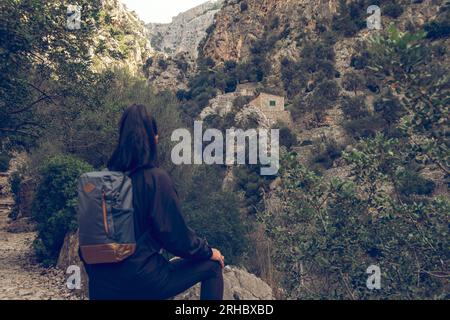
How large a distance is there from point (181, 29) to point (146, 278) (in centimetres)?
12175

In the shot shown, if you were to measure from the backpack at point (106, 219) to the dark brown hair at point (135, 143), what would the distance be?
19cm

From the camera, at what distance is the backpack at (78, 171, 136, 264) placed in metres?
2.86

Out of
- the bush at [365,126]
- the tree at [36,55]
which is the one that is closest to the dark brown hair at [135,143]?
the tree at [36,55]

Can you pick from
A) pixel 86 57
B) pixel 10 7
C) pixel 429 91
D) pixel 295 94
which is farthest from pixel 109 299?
pixel 295 94

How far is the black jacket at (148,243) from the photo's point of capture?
294 centimetres

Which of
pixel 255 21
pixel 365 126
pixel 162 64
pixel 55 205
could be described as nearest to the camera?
pixel 55 205

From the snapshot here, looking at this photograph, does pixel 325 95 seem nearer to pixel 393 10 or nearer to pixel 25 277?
pixel 393 10

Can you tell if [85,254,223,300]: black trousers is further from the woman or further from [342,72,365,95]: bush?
[342,72,365,95]: bush

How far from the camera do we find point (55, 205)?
1227 cm

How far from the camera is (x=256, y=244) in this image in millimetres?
12406

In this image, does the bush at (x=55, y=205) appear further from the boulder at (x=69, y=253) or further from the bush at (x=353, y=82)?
the bush at (x=353, y=82)

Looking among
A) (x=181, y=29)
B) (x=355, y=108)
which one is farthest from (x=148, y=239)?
(x=181, y=29)
